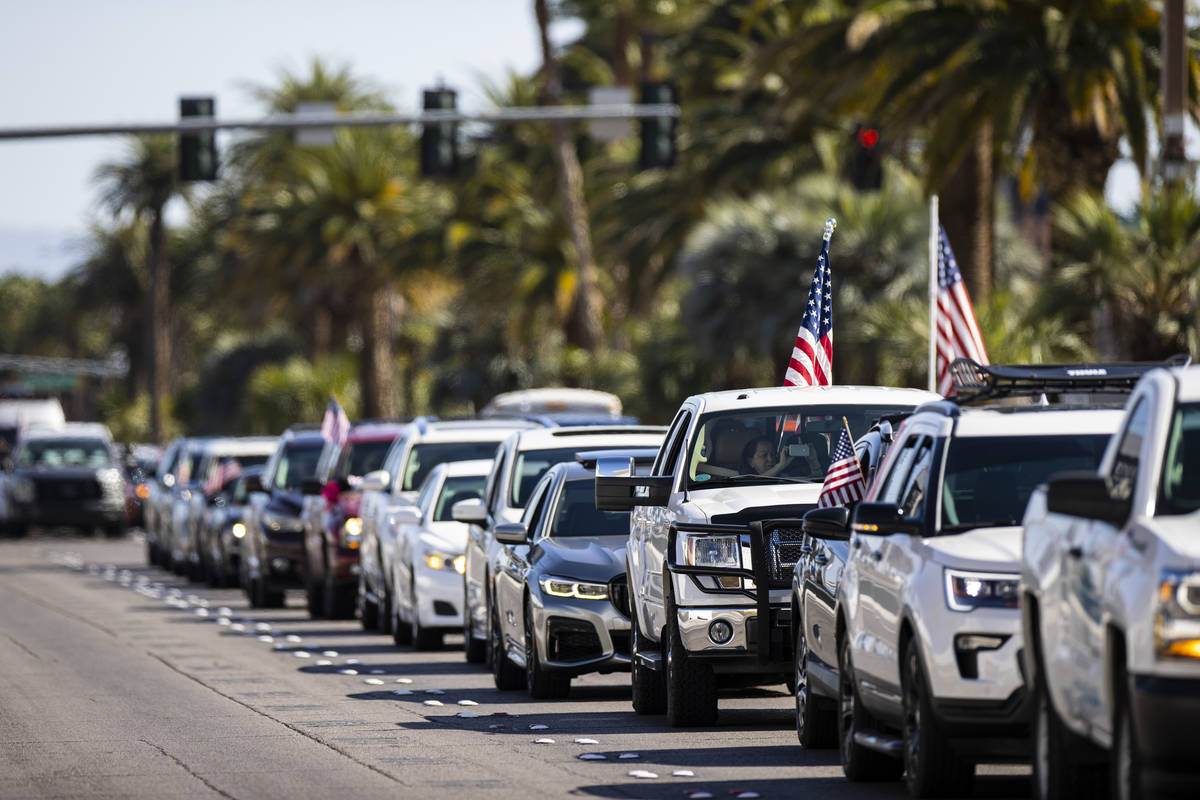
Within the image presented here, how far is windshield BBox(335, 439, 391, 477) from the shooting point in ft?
92.1

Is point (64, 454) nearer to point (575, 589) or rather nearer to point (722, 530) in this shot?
point (575, 589)

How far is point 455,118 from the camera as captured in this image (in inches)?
1300

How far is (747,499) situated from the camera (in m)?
14.5

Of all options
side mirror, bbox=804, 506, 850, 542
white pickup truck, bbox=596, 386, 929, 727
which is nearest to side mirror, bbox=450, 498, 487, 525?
white pickup truck, bbox=596, 386, 929, 727

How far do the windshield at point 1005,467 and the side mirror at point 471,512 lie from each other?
8.55 m

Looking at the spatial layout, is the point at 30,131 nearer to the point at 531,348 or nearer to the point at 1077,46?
the point at 1077,46

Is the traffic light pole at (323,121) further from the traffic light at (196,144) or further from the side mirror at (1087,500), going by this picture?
the side mirror at (1087,500)

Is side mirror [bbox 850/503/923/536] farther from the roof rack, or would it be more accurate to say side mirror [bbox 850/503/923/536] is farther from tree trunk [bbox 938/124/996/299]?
tree trunk [bbox 938/124/996/299]

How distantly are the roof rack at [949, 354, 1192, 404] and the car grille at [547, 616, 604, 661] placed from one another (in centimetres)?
466

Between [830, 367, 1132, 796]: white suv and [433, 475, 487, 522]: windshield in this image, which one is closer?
[830, 367, 1132, 796]: white suv

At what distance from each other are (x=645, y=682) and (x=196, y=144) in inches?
737

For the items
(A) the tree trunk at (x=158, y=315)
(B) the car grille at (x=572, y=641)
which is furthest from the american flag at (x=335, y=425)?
(A) the tree trunk at (x=158, y=315)

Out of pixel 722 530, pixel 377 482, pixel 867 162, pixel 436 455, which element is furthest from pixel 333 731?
pixel 867 162

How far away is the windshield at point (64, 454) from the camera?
51.4 m
